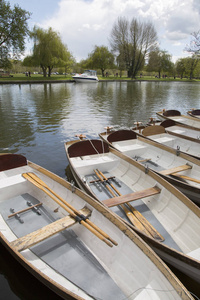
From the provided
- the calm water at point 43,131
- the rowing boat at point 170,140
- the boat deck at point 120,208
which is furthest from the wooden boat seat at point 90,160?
the rowing boat at point 170,140

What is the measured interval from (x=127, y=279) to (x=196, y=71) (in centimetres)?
9483

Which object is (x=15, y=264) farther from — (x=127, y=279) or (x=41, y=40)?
(x=41, y=40)

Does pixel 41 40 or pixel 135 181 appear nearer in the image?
pixel 135 181

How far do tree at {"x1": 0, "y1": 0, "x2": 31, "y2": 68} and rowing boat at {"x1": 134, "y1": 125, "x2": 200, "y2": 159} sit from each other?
40.8 m

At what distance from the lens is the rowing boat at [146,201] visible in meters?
4.04

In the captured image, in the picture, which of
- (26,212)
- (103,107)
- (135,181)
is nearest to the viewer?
(26,212)

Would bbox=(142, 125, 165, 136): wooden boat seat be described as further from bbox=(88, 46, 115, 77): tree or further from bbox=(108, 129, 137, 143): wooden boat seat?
bbox=(88, 46, 115, 77): tree

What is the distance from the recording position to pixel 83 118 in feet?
59.6

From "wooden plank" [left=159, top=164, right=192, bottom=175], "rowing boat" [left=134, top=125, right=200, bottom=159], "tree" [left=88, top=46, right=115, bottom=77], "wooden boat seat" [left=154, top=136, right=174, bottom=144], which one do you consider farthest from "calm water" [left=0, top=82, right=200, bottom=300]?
"tree" [left=88, top=46, right=115, bottom=77]

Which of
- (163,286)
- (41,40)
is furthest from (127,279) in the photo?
(41,40)

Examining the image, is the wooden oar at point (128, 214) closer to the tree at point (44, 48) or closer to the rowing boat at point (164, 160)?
the rowing boat at point (164, 160)

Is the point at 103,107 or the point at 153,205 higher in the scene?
the point at 103,107

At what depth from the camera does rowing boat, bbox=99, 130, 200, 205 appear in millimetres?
6312

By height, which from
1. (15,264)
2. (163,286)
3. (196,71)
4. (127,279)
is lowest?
(15,264)
